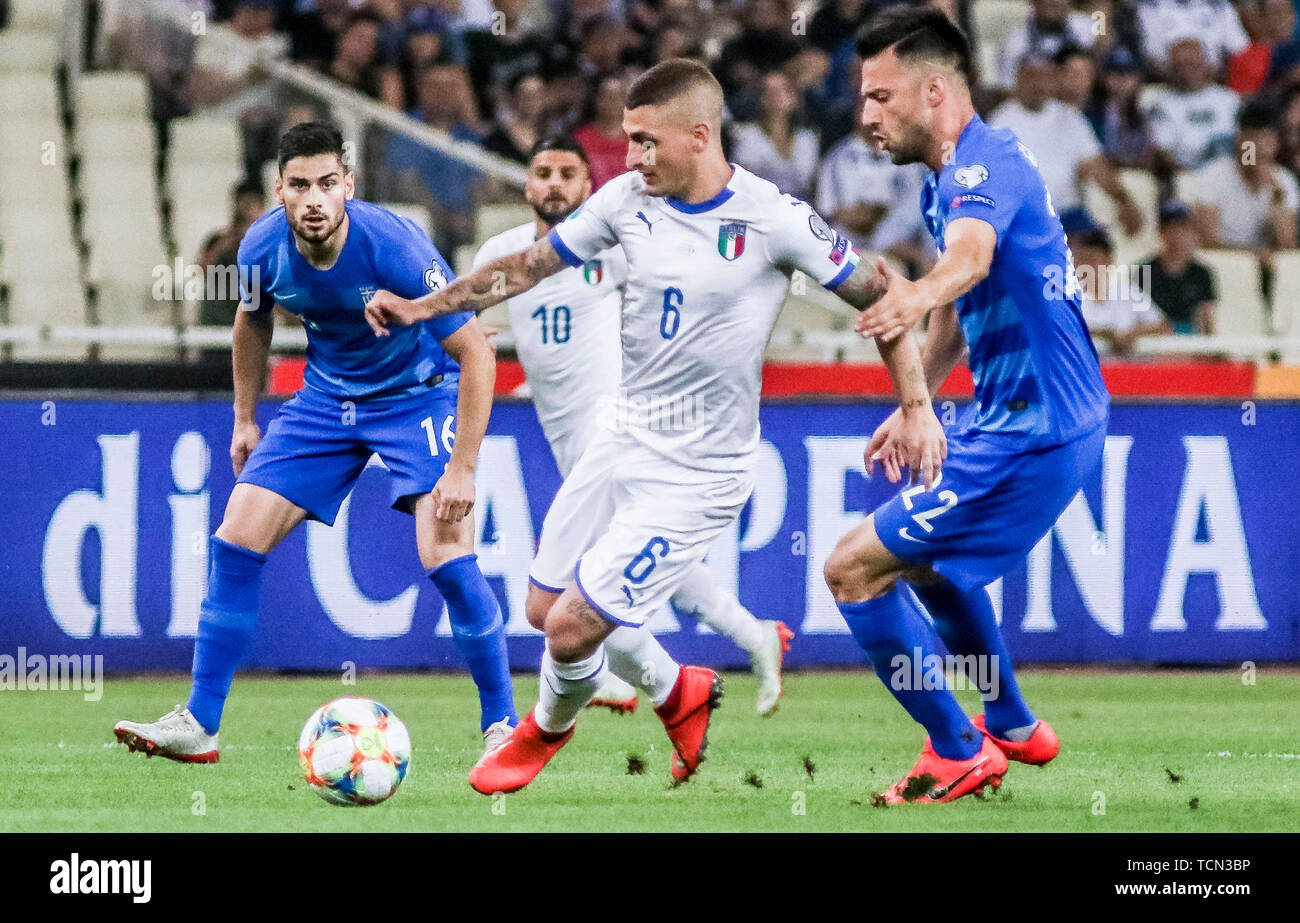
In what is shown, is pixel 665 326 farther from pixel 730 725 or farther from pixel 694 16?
pixel 694 16

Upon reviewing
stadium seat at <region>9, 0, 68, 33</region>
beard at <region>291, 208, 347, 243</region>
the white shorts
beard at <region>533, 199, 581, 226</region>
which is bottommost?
the white shorts

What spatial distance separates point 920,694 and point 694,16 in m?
8.34

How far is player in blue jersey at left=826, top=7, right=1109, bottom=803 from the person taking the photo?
5.80m

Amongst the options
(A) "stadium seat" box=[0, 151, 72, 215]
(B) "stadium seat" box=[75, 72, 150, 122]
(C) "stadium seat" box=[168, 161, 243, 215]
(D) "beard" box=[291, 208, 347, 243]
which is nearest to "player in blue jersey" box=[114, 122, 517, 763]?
(D) "beard" box=[291, 208, 347, 243]

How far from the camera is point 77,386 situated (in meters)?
9.95

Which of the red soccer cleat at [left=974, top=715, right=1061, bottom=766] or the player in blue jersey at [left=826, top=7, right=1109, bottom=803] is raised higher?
the player in blue jersey at [left=826, top=7, right=1109, bottom=803]

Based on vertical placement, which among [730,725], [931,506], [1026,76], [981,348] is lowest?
[730,725]

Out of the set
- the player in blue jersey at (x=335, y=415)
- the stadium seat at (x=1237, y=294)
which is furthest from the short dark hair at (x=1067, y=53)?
the player in blue jersey at (x=335, y=415)

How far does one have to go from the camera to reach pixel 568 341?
826 centimetres

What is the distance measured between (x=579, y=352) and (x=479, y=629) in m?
1.86

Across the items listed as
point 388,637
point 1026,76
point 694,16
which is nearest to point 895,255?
point 1026,76

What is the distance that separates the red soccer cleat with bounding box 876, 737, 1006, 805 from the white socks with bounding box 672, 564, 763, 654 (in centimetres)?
211

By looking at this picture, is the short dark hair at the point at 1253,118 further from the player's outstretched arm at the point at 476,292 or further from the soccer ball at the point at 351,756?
the soccer ball at the point at 351,756

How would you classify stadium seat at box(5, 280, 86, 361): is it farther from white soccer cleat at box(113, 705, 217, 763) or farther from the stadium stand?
white soccer cleat at box(113, 705, 217, 763)
